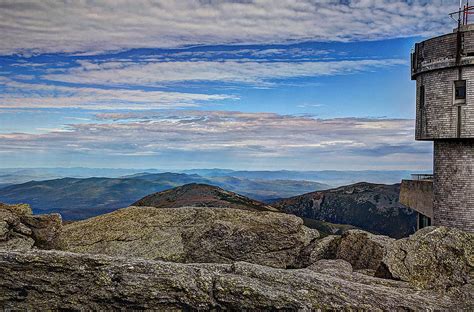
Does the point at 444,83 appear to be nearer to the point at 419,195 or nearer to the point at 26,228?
the point at 419,195

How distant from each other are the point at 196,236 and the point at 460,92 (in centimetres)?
2821

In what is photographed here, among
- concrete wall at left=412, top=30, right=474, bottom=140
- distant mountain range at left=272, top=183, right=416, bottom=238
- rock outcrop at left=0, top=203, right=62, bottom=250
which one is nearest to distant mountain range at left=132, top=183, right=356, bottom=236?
concrete wall at left=412, top=30, right=474, bottom=140

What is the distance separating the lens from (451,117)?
41.0 metres

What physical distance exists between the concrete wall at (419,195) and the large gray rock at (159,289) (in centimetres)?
3444

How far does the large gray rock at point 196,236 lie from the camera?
2619 centimetres

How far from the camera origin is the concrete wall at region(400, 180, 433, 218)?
160 feet

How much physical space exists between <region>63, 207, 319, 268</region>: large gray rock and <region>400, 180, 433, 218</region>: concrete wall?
24.6m

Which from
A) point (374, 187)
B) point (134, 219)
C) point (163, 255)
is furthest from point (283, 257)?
point (374, 187)

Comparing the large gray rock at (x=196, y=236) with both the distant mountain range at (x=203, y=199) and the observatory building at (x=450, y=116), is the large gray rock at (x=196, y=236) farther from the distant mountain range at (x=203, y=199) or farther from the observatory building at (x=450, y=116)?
the distant mountain range at (x=203, y=199)

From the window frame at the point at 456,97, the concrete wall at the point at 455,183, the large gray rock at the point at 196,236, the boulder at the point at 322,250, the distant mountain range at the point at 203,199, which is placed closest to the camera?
the large gray rock at the point at 196,236

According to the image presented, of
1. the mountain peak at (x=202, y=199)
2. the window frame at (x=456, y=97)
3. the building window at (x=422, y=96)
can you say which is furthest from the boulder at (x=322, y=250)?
the mountain peak at (x=202, y=199)

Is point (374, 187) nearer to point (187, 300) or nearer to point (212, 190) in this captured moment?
point (212, 190)

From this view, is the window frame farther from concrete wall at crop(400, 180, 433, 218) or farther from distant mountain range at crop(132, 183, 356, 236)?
distant mountain range at crop(132, 183, 356, 236)

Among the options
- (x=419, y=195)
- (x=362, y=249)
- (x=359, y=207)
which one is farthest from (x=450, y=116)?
(x=359, y=207)
